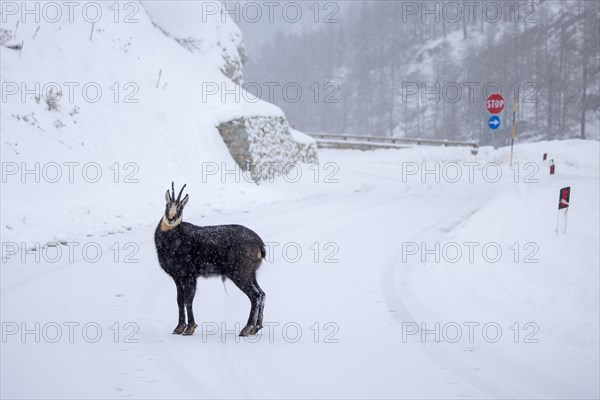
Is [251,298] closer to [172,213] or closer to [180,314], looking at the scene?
[180,314]

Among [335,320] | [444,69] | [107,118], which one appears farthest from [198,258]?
[444,69]

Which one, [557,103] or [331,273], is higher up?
[557,103]

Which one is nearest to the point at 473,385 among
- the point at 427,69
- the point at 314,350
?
the point at 314,350

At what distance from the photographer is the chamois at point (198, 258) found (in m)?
6.81

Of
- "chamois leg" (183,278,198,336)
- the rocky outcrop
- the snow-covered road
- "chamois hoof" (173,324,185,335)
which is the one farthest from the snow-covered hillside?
"chamois leg" (183,278,198,336)

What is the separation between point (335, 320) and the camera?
771cm

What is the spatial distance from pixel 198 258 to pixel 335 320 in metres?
2.13

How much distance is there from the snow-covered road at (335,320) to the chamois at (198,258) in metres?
0.41

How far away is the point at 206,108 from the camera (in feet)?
72.0

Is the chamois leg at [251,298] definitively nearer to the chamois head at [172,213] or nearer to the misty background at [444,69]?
the chamois head at [172,213]

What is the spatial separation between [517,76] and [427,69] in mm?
19795

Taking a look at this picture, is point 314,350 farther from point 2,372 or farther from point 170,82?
point 170,82

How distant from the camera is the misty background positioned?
57.5 meters

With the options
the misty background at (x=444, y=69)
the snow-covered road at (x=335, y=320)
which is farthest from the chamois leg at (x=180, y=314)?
the misty background at (x=444, y=69)
